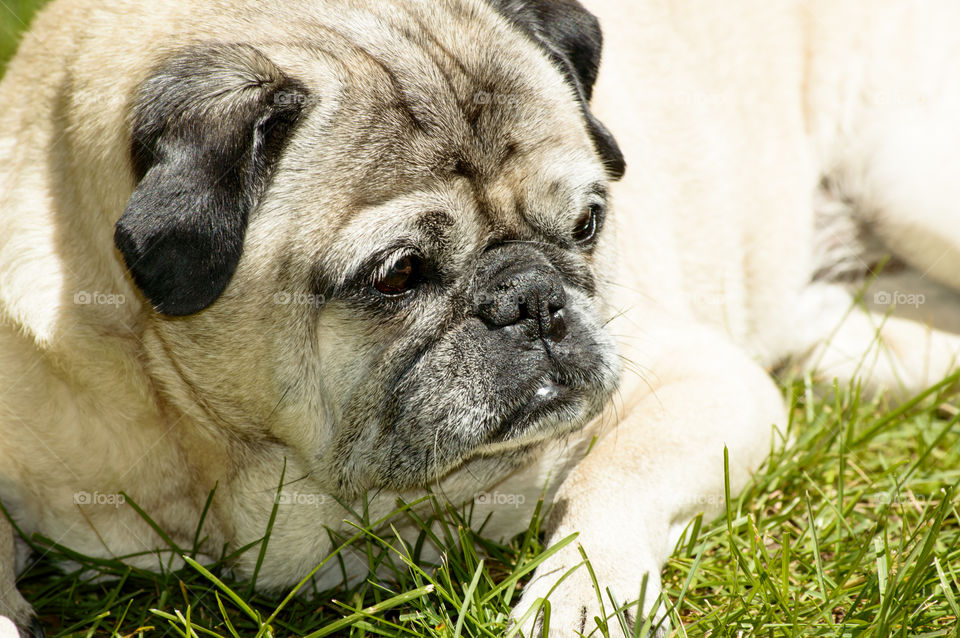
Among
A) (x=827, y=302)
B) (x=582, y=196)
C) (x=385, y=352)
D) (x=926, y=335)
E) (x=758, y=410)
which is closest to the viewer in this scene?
(x=385, y=352)

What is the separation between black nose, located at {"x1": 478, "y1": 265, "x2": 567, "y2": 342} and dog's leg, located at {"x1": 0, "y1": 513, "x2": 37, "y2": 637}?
168 cm

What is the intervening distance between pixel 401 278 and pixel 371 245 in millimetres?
188

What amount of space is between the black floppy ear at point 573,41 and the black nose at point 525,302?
0.67m

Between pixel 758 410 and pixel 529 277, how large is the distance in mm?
1310

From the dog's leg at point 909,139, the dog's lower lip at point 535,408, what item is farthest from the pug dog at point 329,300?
the dog's leg at point 909,139

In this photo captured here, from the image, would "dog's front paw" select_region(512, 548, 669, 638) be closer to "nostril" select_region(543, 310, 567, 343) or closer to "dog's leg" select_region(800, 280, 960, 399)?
"nostril" select_region(543, 310, 567, 343)

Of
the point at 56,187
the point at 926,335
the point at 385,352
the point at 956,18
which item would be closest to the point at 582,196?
the point at 385,352

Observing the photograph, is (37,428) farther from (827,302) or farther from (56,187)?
(827,302)

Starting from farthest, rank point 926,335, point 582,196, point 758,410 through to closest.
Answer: point 926,335
point 758,410
point 582,196

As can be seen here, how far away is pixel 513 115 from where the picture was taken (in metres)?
3.19

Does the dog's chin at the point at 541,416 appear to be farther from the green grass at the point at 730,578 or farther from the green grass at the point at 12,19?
the green grass at the point at 12,19

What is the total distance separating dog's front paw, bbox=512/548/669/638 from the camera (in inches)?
115

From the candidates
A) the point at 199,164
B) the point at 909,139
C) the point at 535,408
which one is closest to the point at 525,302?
the point at 535,408

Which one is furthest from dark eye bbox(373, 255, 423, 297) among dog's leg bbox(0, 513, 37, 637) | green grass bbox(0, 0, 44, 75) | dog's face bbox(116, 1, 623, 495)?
green grass bbox(0, 0, 44, 75)
